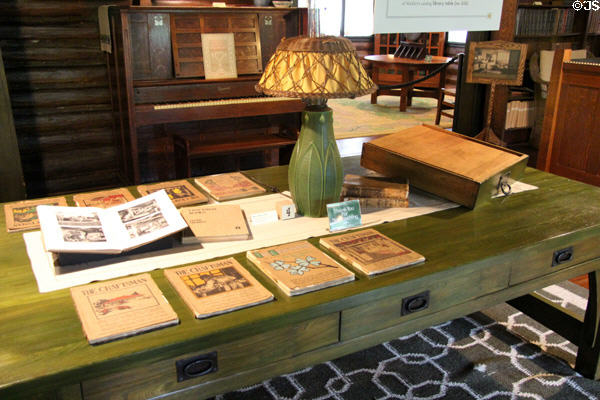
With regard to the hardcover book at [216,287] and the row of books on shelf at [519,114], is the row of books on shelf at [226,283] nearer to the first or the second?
the hardcover book at [216,287]

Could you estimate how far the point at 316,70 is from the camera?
148cm

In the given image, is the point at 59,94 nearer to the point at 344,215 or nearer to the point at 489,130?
the point at 344,215

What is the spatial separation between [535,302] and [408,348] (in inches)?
22.0

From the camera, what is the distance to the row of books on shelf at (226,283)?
1118 millimetres

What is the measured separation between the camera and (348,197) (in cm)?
181

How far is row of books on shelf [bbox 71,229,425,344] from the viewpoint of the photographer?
1.12 m


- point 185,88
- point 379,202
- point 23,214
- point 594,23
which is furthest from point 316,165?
point 594,23

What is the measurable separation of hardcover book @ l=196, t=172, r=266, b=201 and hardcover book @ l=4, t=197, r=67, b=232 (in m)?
0.48

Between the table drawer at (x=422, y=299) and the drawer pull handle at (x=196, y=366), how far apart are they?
323 mm

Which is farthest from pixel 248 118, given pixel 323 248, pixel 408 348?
pixel 323 248

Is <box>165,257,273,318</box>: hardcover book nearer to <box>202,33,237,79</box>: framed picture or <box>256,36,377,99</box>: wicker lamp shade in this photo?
<box>256,36,377,99</box>: wicker lamp shade

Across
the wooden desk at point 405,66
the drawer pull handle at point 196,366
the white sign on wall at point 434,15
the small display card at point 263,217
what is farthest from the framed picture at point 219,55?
the wooden desk at point 405,66

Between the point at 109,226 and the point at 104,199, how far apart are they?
Answer: 0.34 metres
